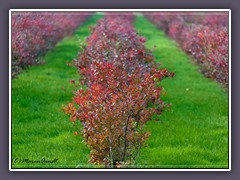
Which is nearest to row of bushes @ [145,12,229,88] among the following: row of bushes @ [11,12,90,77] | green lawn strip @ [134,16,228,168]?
green lawn strip @ [134,16,228,168]

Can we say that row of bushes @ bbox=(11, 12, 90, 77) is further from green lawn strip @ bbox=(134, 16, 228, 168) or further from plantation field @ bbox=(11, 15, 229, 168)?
green lawn strip @ bbox=(134, 16, 228, 168)

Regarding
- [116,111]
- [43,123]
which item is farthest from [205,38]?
[116,111]

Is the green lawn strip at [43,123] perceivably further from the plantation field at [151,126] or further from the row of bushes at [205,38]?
the row of bushes at [205,38]

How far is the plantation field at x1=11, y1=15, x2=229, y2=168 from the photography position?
903cm

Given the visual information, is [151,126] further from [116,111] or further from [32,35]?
[32,35]

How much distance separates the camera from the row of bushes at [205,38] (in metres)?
12.1

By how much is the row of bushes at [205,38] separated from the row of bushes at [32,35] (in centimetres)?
349

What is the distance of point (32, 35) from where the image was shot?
14969 mm

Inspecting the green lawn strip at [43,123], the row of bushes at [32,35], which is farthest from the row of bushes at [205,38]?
the green lawn strip at [43,123]

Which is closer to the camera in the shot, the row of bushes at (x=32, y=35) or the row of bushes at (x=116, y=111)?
the row of bushes at (x=116, y=111)

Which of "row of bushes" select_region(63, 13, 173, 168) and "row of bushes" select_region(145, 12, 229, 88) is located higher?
"row of bushes" select_region(145, 12, 229, 88)

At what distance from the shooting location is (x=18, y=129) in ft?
33.8

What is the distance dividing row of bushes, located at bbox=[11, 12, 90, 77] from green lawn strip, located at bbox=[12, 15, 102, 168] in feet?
1.66
